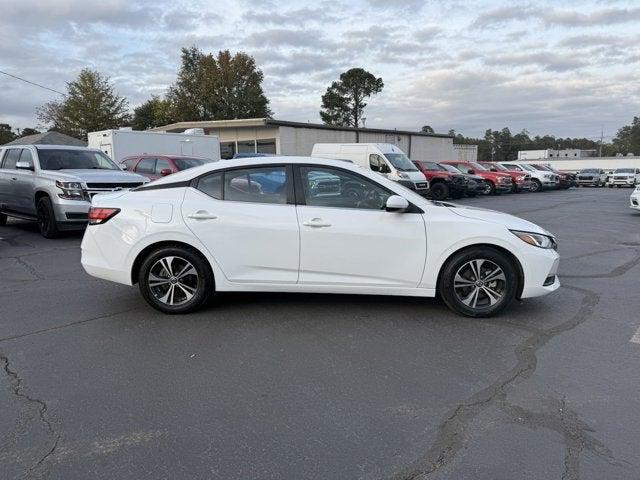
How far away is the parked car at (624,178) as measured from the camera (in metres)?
35.2

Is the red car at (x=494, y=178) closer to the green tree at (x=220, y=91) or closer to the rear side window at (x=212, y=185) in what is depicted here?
the rear side window at (x=212, y=185)

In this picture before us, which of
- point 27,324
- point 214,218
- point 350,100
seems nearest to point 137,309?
point 27,324

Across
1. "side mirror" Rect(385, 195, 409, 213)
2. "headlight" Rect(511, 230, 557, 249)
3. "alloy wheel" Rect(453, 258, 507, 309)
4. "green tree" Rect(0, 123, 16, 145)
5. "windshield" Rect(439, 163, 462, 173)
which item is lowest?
"alloy wheel" Rect(453, 258, 507, 309)

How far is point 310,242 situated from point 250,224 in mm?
603

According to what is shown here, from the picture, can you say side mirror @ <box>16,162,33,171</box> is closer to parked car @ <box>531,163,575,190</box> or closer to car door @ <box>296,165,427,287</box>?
car door @ <box>296,165,427,287</box>

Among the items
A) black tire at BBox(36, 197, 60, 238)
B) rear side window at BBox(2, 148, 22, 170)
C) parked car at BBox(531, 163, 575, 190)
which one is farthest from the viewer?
parked car at BBox(531, 163, 575, 190)

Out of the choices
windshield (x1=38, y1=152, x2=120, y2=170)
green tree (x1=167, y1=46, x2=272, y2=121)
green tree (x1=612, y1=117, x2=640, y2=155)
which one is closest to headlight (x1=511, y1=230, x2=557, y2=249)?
windshield (x1=38, y1=152, x2=120, y2=170)

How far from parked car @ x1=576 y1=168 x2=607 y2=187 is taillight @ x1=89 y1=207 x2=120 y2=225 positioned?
1528 inches

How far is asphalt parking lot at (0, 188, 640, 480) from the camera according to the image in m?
2.72

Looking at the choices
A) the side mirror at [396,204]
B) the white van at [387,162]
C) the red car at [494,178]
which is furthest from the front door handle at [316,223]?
the red car at [494,178]

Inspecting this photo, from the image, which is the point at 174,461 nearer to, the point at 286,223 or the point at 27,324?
the point at 286,223

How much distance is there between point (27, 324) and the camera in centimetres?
489

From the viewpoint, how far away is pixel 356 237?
4.80m

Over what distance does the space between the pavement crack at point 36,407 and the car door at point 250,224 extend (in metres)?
1.88
